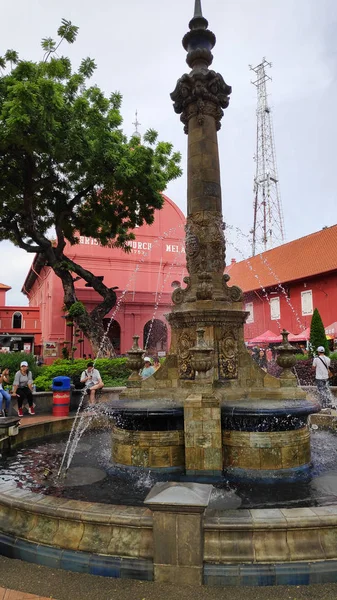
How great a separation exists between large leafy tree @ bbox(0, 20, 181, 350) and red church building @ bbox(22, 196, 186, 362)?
8363 mm

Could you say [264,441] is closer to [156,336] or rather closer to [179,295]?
[179,295]

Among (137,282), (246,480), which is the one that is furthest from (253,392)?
(137,282)

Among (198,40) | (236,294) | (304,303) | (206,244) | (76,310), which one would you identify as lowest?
(236,294)

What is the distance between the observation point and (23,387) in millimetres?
10914

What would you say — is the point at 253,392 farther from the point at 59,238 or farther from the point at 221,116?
the point at 59,238

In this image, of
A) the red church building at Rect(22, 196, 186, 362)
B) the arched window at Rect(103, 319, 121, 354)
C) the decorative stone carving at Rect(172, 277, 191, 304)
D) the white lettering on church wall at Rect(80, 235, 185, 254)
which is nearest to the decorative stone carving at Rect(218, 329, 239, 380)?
the decorative stone carving at Rect(172, 277, 191, 304)

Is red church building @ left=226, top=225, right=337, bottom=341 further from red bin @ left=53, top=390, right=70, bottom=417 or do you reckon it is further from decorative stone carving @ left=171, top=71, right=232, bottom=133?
decorative stone carving @ left=171, top=71, right=232, bottom=133

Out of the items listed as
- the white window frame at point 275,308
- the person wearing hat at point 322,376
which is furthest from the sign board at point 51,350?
the person wearing hat at point 322,376

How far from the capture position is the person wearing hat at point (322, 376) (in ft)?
36.6

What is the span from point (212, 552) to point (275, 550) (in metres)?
0.49

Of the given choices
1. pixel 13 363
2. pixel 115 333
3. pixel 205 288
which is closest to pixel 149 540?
pixel 205 288

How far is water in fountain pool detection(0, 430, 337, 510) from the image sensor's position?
4.93 metres

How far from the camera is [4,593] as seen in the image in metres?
3.08

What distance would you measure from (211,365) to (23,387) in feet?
20.7
